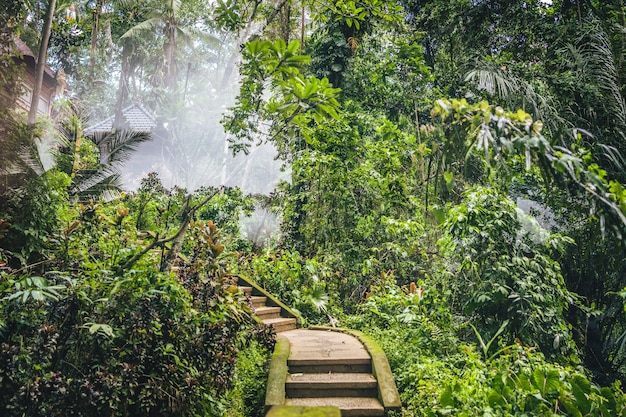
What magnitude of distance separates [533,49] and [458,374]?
607cm

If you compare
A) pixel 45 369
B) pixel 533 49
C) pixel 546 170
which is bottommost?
pixel 45 369

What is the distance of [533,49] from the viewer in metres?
7.34

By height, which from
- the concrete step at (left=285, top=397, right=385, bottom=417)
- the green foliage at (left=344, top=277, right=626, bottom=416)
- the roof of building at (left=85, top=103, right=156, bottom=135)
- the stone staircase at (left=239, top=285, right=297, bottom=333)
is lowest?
the concrete step at (left=285, top=397, right=385, bottom=417)

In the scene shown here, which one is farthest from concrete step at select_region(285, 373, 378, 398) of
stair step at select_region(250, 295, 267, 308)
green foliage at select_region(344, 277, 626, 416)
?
stair step at select_region(250, 295, 267, 308)

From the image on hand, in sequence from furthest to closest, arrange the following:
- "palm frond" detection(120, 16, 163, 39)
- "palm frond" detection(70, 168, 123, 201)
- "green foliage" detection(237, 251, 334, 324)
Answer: "palm frond" detection(120, 16, 163, 39), "palm frond" detection(70, 168, 123, 201), "green foliage" detection(237, 251, 334, 324)

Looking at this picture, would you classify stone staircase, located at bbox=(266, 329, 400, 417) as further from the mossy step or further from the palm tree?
the palm tree

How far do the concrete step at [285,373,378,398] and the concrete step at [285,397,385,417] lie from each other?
0.07 metres

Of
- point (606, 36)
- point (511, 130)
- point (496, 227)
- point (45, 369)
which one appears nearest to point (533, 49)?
point (606, 36)

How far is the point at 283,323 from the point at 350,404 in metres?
2.53

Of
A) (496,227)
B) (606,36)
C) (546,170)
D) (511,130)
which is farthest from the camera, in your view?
(606,36)

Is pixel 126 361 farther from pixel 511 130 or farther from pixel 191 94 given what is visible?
pixel 191 94

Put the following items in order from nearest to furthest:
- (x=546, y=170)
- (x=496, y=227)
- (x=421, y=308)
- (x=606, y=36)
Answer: (x=546, y=170) < (x=496, y=227) < (x=421, y=308) < (x=606, y=36)

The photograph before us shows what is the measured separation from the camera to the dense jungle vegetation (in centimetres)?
284

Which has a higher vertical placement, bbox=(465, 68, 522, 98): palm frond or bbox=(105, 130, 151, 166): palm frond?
bbox=(105, 130, 151, 166): palm frond
